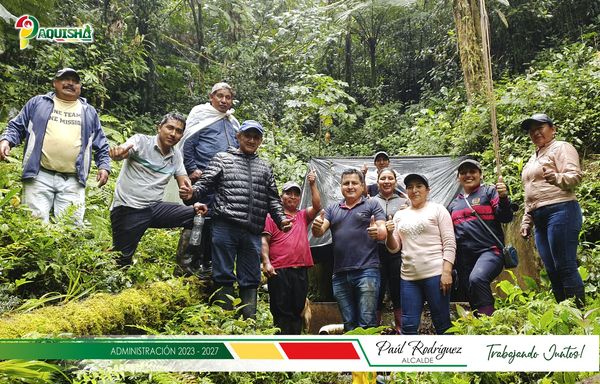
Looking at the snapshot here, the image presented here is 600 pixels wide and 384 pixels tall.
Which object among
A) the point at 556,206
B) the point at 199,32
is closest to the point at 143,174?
the point at 556,206

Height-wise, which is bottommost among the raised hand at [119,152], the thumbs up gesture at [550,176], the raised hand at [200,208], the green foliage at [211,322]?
the green foliage at [211,322]

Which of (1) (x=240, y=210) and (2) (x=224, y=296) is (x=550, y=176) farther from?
(2) (x=224, y=296)

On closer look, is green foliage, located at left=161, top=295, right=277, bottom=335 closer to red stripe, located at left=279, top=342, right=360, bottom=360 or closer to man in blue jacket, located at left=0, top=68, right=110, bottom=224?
red stripe, located at left=279, top=342, right=360, bottom=360

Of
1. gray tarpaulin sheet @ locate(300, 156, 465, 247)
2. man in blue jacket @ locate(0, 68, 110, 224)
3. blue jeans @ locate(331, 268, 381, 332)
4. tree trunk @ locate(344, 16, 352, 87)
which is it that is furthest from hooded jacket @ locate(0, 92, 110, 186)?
tree trunk @ locate(344, 16, 352, 87)

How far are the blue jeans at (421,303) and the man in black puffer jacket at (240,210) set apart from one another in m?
1.19

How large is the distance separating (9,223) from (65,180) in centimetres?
64

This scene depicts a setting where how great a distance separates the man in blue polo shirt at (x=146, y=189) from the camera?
434cm

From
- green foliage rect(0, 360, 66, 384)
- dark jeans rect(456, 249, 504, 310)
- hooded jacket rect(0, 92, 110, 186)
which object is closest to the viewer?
green foliage rect(0, 360, 66, 384)

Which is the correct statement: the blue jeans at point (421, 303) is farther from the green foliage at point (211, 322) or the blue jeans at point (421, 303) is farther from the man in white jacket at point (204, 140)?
the man in white jacket at point (204, 140)

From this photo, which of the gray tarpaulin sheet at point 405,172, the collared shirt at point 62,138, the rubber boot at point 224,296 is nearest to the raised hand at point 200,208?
the rubber boot at point 224,296

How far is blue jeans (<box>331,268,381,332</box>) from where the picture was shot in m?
4.16

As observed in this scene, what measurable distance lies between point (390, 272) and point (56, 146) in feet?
Result: 11.1

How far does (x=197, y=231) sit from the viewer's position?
172 inches

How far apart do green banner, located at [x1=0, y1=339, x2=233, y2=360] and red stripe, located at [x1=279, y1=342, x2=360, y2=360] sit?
423 mm
